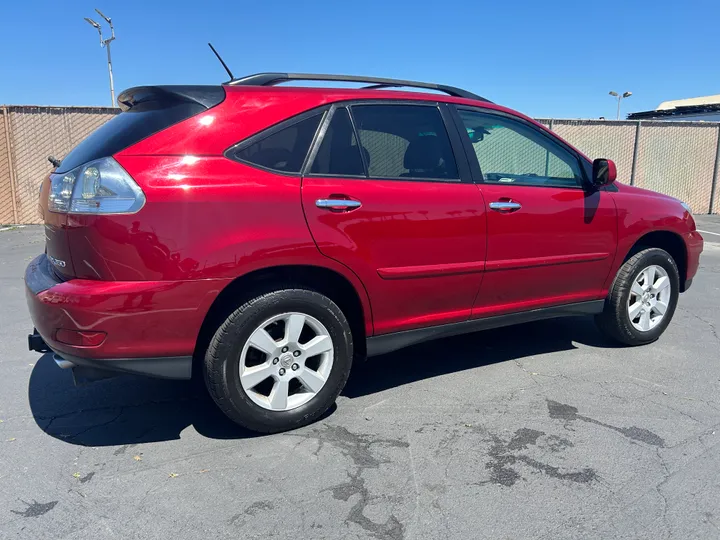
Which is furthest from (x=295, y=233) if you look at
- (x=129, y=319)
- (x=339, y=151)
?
(x=129, y=319)

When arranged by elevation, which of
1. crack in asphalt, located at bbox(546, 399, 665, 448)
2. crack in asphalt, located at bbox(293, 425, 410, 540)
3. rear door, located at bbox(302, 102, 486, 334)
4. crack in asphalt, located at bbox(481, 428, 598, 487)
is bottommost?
crack in asphalt, located at bbox(293, 425, 410, 540)

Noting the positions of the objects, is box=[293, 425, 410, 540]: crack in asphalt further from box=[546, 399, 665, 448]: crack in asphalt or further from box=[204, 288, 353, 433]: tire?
box=[546, 399, 665, 448]: crack in asphalt

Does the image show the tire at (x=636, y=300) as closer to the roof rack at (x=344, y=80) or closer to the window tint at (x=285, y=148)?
the roof rack at (x=344, y=80)

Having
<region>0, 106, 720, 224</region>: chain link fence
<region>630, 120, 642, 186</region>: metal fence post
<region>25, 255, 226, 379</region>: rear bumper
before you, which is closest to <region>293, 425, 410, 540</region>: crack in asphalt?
<region>25, 255, 226, 379</region>: rear bumper

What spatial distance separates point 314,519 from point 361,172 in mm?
1771

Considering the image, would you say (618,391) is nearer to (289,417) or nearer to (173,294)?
(289,417)

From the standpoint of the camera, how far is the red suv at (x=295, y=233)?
8.63 ft

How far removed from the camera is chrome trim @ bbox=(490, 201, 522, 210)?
358cm

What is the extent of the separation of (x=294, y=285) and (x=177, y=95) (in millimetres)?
1108

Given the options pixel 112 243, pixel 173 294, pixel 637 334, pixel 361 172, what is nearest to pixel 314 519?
pixel 173 294

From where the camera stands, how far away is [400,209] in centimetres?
322

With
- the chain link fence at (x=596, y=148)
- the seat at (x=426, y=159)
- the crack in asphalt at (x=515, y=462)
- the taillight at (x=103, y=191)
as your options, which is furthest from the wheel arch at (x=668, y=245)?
the chain link fence at (x=596, y=148)

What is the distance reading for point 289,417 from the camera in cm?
310

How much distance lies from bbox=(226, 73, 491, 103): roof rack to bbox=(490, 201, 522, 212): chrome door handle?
30.9 inches
